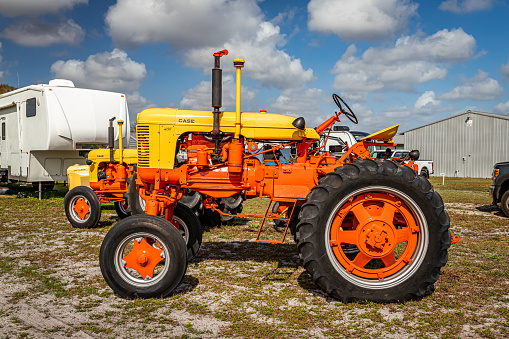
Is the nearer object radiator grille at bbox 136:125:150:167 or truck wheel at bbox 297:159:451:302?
truck wheel at bbox 297:159:451:302

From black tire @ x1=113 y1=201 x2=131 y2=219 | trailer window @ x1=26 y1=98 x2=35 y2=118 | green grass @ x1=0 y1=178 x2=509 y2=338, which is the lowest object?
green grass @ x1=0 y1=178 x2=509 y2=338

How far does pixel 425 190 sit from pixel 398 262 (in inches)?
30.1

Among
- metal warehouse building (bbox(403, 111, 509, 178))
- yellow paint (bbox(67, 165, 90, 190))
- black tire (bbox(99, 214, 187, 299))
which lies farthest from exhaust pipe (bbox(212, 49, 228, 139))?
metal warehouse building (bbox(403, 111, 509, 178))

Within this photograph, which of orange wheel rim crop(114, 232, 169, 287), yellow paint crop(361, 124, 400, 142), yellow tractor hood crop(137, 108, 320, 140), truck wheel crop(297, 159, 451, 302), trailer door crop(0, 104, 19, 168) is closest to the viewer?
truck wheel crop(297, 159, 451, 302)

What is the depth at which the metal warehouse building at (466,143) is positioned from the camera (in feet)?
99.7

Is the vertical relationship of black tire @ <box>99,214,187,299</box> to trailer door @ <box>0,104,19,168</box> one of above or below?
below

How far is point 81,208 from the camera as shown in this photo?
8289 millimetres

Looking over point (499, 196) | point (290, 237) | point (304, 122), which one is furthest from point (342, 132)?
point (304, 122)

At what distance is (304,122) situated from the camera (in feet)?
15.9

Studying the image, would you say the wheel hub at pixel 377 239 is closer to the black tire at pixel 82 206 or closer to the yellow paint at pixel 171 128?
the yellow paint at pixel 171 128

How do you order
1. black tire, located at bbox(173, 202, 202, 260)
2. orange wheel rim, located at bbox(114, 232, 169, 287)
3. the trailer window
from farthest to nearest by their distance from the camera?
1. the trailer window
2. black tire, located at bbox(173, 202, 202, 260)
3. orange wheel rim, located at bbox(114, 232, 169, 287)

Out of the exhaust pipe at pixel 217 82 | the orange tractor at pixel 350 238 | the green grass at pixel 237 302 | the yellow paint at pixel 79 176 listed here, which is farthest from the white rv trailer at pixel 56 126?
the orange tractor at pixel 350 238

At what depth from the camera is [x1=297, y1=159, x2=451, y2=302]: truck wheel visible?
3887 mm

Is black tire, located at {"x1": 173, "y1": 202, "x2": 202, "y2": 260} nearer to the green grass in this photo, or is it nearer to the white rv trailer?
the green grass
